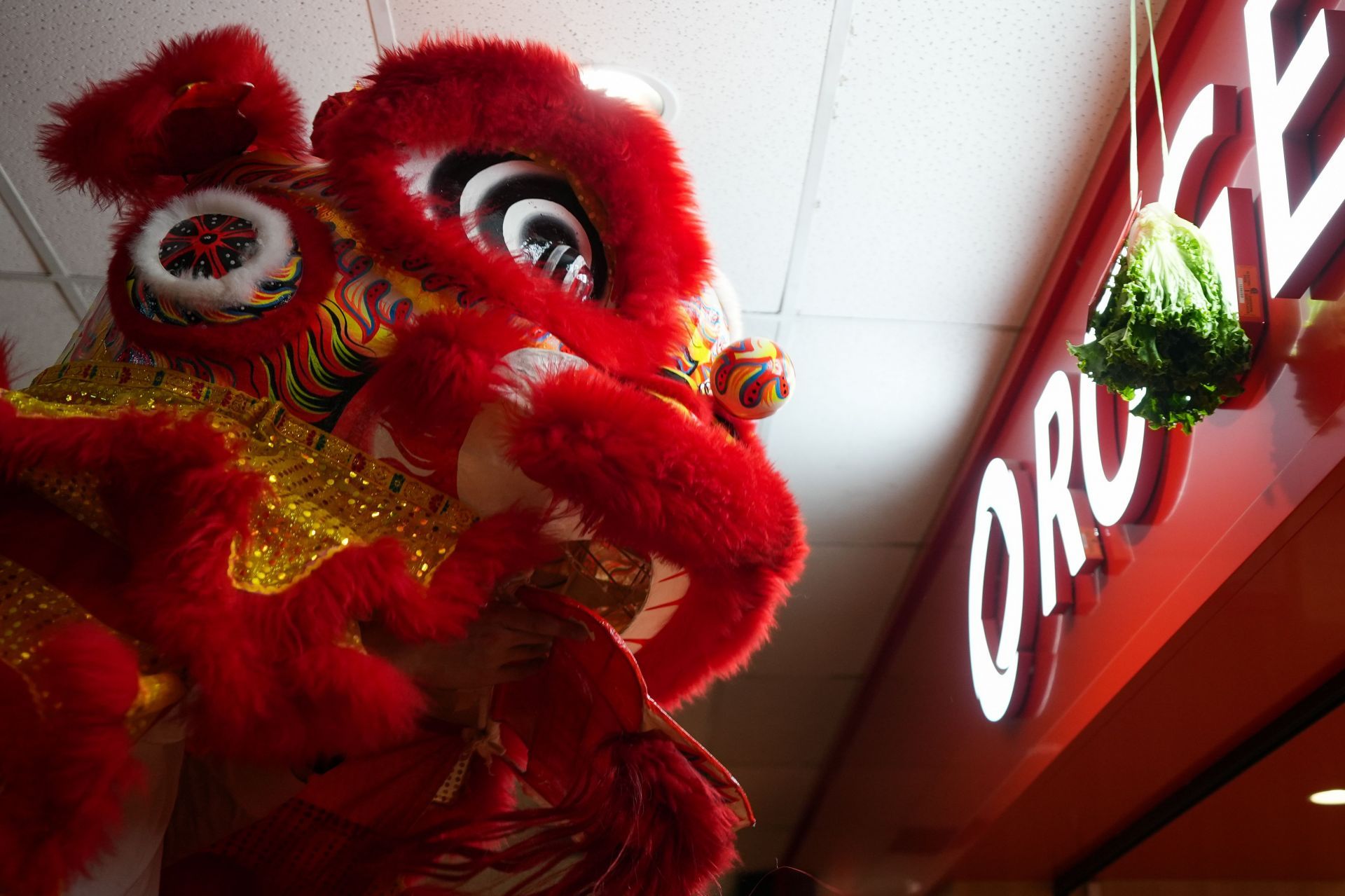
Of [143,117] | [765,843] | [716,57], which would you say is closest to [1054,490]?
[716,57]

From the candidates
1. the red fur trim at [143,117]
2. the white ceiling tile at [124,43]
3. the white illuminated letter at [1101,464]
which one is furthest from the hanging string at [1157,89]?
the white ceiling tile at [124,43]

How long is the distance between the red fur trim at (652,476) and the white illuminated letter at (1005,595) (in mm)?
933

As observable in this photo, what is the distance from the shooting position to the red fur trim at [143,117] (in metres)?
0.89

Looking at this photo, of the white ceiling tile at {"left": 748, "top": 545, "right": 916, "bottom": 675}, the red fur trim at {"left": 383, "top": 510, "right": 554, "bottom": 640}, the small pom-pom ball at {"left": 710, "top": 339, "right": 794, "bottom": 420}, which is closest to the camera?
the red fur trim at {"left": 383, "top": 510, "right": 554, "bottom": 640}

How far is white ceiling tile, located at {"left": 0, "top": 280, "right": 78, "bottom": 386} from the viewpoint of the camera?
5.59 feet

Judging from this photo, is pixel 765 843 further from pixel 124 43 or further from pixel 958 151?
pixel 124 43

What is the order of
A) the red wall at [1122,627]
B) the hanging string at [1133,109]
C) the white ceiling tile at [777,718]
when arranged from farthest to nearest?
the white ceiling tile at [777,718]
the red wall at [1122,627]
the hanging string at [1133,109]

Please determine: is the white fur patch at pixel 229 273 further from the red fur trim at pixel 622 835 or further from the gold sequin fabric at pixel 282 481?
the red fur trim at pixel 622 835

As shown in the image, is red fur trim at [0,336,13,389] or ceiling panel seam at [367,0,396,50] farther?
ceiling panel seam at [367,0,396,50]

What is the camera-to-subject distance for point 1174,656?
4.04 ft

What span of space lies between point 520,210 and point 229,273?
9.1 inches

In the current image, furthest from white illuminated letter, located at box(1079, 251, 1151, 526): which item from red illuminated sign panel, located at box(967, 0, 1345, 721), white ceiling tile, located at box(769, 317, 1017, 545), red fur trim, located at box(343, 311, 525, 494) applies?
red fur trim, located at box(343, 311, 525, 494)

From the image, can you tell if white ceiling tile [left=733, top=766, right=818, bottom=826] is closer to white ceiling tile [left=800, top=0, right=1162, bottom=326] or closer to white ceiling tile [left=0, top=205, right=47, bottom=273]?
white ceiling tile [left=800, top=0, right=1162, bottom=326]

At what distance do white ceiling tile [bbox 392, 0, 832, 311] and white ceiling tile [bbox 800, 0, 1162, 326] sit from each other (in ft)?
0.18
